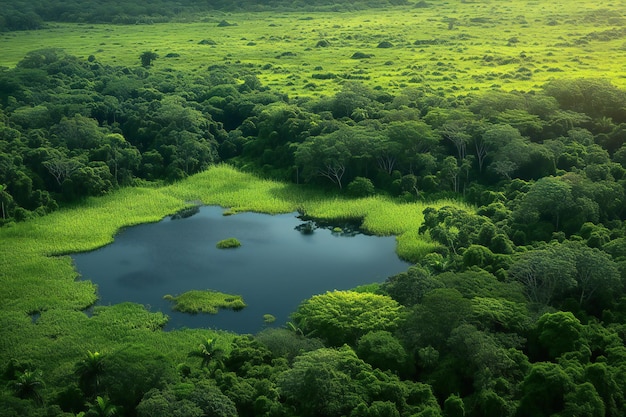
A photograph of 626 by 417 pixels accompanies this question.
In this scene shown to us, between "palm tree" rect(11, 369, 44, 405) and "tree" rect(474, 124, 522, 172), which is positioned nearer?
"palm tree" rect(11, 369, 44, 405)

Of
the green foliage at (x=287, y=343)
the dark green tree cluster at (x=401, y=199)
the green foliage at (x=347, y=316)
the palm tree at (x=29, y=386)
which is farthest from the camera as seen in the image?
the green foliage at (x=347, y=316)

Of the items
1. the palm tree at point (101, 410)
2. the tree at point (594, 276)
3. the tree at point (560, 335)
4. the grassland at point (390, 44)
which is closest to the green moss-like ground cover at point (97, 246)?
the palm tree at point (101, 410)

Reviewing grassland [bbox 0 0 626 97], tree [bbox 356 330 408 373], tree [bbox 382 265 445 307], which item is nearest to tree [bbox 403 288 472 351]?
tree [bbox 356 330 408 373]

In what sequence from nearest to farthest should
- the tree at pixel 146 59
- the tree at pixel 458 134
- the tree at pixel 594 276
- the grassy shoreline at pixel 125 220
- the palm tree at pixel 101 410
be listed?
the palm tree at pixel 101 410 → the tree at pixel 594 276 → the grassy shoreline at pixel 125 220 → the tree at pixel 458 134 → the tree at pixel 146 59

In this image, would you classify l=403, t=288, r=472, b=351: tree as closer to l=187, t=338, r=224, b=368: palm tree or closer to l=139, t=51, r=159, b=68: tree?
l=187, t=338, r=224, b=368: palm tree

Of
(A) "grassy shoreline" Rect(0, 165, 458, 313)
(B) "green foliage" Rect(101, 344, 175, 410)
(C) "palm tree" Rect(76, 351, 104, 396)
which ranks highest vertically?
(B) "green foliage" Rect(101, 344, 175, 410)

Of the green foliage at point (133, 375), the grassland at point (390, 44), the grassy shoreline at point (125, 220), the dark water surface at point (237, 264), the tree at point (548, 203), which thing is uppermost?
the grassland at point (390, 44)

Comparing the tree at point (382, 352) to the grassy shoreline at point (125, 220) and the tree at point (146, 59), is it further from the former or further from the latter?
the tree at point (146, 59)

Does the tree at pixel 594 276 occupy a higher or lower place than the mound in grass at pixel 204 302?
higher
